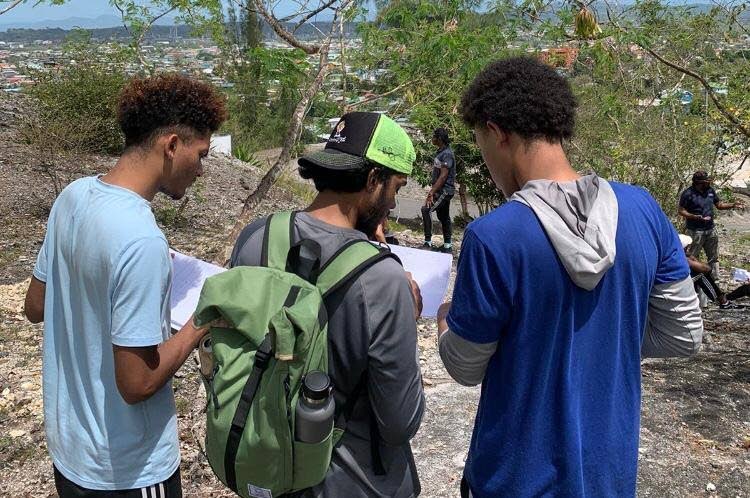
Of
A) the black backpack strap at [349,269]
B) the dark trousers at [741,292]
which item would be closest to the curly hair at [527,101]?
the black backpack strap at [349,269]

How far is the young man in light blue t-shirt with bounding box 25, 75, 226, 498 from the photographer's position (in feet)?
5.11

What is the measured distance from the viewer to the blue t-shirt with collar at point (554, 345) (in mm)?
1438

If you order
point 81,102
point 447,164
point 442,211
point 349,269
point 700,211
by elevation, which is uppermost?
point 349,269

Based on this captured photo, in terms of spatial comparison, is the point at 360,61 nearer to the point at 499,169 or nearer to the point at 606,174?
the point at 499,169

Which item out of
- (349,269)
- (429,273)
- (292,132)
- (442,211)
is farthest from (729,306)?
(349,269)

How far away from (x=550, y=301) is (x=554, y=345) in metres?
0.10

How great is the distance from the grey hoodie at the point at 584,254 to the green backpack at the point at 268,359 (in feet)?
0.99

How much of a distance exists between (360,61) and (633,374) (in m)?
5.06

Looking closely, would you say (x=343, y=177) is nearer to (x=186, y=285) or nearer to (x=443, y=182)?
(x=186, y=285)

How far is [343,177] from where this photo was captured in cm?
164

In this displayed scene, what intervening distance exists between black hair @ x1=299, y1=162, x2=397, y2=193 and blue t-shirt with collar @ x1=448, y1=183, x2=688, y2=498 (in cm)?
29

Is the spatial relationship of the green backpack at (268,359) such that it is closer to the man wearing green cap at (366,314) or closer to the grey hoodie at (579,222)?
the man wearing green cap at (366,314)

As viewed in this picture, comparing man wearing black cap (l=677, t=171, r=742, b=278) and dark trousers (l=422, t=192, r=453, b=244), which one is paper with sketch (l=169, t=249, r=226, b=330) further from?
man wearing black cap (l=677, t=171, r=742, b=278)

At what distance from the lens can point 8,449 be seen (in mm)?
3660
